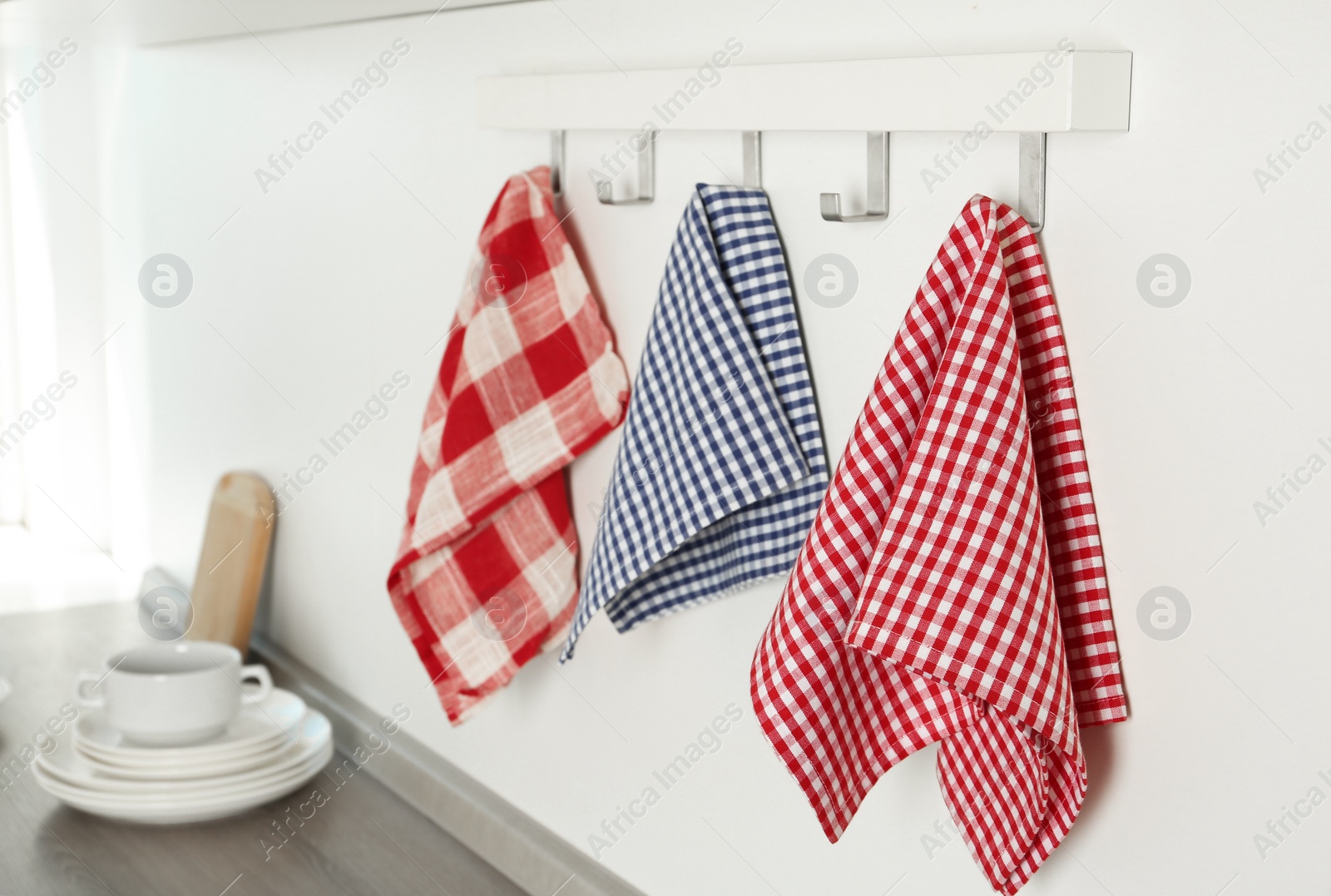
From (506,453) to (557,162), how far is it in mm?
204

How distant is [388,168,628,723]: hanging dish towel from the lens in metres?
0.86

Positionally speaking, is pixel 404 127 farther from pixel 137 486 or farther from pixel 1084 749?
pixel 137 486

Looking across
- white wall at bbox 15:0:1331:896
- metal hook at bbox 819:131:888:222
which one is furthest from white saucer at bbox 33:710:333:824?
metal hook at bbox 819:131:888:222

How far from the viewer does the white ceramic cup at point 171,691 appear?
1065 millimetres

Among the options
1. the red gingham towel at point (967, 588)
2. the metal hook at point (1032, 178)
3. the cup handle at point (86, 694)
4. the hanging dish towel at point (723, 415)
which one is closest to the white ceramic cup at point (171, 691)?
the cup handle at point (86, 694)

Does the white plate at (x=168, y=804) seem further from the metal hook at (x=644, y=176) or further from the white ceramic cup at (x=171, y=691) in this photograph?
the metal hook at (x=644, y=176)

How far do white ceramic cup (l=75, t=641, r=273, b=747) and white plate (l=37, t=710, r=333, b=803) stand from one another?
0.13ft

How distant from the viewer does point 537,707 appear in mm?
987

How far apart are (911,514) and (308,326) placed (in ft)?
2.73

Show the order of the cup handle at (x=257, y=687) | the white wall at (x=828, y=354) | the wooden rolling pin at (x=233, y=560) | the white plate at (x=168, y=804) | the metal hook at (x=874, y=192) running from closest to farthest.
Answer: the white wall at (x=828, y=354), the metal hook at (x=874, y=192), the white plate at (x=168, y=804), the cup handle at (x=257, y=687), the wooden rolling pin at (x=233, y=560)

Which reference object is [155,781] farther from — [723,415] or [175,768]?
[723,415]

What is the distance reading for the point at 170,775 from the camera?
1.05 metres

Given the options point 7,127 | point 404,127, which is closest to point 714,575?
point 404,127

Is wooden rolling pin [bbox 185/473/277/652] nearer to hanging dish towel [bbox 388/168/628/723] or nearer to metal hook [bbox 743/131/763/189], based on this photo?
hanging dish towel [bbox 388/168/628/723]
